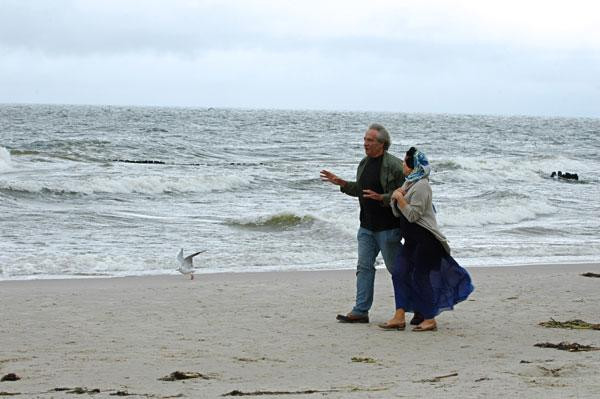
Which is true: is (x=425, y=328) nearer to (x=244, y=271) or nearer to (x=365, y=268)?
(x=365, y=268)

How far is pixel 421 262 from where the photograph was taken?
23.9 ft

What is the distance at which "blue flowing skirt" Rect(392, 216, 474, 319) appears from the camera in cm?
725

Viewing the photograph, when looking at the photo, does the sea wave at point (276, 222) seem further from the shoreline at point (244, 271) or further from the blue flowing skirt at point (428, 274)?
the blue flowing skirt at point (428, 274)

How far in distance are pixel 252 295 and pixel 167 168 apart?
22676 millimetres

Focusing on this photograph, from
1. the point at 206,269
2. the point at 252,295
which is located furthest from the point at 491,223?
the point at 252,295

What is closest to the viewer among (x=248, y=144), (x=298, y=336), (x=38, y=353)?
(x=38, y=353)

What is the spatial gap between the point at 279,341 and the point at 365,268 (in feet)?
3.56

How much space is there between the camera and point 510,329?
7.52 meters

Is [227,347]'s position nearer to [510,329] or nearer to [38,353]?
[38,353]

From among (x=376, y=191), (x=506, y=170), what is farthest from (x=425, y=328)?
(x=506, y=170)

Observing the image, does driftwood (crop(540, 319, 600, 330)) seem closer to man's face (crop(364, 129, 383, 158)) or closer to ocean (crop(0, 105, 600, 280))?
man's face (crop(364, 129, 383, 158))

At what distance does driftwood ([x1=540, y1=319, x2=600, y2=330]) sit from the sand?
0.36 feet

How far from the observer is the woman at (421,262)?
7109mm

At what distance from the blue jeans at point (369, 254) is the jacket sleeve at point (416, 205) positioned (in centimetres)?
40
